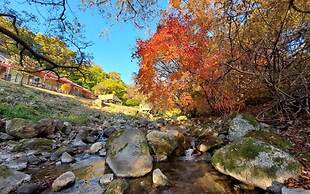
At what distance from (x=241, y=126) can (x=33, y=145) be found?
6.13 metres

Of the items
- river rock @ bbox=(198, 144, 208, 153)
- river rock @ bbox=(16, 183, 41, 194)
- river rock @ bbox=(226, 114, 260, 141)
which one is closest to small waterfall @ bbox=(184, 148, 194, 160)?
river rock @ bbox=(198, 144, 208, 153)

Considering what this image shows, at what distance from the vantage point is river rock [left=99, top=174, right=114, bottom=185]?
4741mm

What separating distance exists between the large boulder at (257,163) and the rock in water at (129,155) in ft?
5.12

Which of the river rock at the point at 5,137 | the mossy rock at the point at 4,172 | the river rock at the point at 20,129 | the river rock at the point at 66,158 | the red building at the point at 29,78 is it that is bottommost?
the mossy rock at the point at 4,172

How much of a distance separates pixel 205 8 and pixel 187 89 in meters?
4.17

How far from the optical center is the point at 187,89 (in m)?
13.5

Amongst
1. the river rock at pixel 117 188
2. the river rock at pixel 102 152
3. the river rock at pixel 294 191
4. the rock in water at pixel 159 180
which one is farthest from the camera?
the river rock at pixel 102 152

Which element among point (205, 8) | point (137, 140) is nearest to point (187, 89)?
point (205, 8)

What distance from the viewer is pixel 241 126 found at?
788cm

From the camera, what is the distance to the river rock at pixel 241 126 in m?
7.68

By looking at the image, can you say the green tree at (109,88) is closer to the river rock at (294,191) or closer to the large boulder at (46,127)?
the large boulder at (46,127)

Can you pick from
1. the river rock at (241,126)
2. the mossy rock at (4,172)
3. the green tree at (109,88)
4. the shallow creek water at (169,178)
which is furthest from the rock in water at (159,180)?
the green tree at (109,88)

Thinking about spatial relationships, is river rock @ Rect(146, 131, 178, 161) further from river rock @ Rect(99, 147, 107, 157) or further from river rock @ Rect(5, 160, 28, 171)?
river rock @ Rect(5, 160, 28, 171)

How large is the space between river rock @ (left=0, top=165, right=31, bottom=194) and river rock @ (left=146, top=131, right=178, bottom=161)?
2.95 meters
